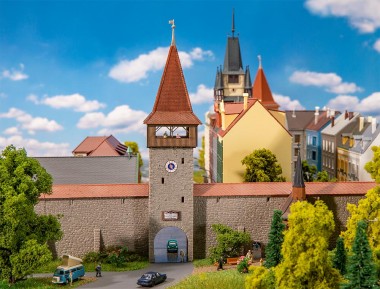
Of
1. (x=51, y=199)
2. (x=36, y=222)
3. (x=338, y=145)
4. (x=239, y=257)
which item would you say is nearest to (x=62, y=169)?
(x=51, y=199)

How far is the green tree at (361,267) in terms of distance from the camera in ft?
86.7

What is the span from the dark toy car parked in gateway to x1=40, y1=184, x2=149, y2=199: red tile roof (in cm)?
750

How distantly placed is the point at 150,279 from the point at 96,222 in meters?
8.34

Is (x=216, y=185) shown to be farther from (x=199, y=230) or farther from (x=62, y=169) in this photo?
(x=62, y=169)

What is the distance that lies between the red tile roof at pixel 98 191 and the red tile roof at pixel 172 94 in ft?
19.6

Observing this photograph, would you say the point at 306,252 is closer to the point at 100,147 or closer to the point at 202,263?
the point at 202,263

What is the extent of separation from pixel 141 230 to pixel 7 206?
38.8ft

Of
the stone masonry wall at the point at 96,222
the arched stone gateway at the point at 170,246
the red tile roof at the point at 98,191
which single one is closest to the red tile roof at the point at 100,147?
the red tile roof at the point at 98,191

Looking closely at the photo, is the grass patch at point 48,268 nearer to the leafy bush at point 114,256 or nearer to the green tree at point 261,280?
the leafy bush at point 114,256

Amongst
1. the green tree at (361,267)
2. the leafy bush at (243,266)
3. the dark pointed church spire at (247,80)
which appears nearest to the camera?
the green tree at (361,267)

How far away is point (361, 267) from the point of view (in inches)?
1045

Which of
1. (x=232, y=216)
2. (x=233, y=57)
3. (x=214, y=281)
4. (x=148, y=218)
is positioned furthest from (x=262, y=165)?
(x=233, y=57)

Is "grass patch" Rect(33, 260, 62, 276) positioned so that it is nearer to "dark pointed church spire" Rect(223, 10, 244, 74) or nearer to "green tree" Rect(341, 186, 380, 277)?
"green tree" Rect(341, 186, 380, 277)

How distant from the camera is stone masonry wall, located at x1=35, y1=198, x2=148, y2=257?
40.2m
